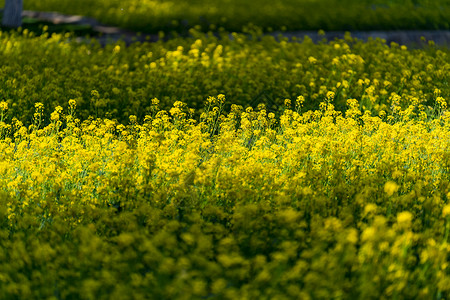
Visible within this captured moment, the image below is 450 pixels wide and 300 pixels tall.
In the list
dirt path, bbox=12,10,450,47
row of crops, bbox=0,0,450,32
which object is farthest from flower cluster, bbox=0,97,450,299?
row of crops, bbox=0,0,450,32

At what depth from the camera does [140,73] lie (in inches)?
337

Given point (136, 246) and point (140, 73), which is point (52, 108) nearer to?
point (140, 73)

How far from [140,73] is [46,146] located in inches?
132

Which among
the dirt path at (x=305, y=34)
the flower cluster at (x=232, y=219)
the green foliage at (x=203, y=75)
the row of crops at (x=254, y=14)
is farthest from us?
the row of crops at (x=254, y=14)

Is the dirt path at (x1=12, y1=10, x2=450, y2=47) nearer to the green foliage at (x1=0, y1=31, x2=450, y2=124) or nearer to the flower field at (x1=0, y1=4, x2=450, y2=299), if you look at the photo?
the green foliage at (x1=0, y1=31, x2=450, y2=124)

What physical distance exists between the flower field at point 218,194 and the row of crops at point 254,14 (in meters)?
3.95

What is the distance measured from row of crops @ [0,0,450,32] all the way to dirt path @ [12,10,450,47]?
0.24 metres

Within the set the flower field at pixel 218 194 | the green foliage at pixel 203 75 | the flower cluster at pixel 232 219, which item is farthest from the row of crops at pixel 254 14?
the flower cluster at pixel 232 219

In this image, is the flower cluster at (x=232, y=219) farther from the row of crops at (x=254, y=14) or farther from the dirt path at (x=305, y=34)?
the row of crops at (x=254, y=14)

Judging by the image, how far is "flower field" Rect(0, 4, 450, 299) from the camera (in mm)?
3355

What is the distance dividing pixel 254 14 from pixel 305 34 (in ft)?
4.52

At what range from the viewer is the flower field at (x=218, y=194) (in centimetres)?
336

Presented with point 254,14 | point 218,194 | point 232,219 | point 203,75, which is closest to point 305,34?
point 254,14

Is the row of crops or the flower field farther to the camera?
the row of crops
